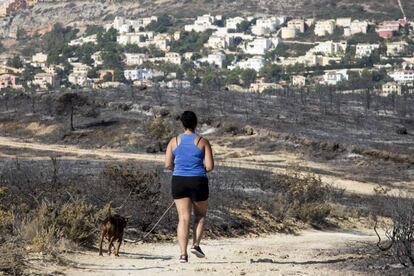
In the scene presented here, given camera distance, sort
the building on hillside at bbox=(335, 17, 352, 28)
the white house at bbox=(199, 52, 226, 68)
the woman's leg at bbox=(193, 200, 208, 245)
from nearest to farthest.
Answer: the woman's leg at bbox=(193, 200, 208, 245), the white house at bbox=(199, 52, 226, 68), the building on hillside at bbox=(335, 17, 352, 28)

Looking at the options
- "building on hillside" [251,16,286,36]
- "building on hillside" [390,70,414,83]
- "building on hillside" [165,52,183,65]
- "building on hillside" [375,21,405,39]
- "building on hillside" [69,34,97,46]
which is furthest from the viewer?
"building on hillside" [251,16,286,36]

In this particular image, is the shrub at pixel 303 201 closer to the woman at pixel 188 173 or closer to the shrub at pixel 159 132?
the woman at pixel 188 173

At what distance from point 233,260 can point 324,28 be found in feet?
543

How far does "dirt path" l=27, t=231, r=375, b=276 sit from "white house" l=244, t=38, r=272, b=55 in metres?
150

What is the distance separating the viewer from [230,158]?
4228 cm

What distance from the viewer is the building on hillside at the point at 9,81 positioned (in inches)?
4821

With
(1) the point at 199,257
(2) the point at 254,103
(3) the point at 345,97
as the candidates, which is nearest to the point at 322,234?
(1) the point at 199,257

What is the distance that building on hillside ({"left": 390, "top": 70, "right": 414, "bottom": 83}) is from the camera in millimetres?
120500

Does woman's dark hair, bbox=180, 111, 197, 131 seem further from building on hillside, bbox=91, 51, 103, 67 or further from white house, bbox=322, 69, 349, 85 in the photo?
building on hillside, bbox=91, 51, 103, 67

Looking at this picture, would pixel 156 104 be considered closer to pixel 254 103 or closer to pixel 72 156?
pixel 254 103

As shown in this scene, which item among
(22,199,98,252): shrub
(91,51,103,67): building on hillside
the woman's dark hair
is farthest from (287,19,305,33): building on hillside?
the woman's dark hair

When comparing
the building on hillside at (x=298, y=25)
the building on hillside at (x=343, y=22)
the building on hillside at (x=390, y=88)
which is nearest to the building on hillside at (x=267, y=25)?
the building on hillside at (x=298, y=25)

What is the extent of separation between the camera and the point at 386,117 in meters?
65.6

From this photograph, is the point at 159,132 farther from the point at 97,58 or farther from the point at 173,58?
the point at 97,58
